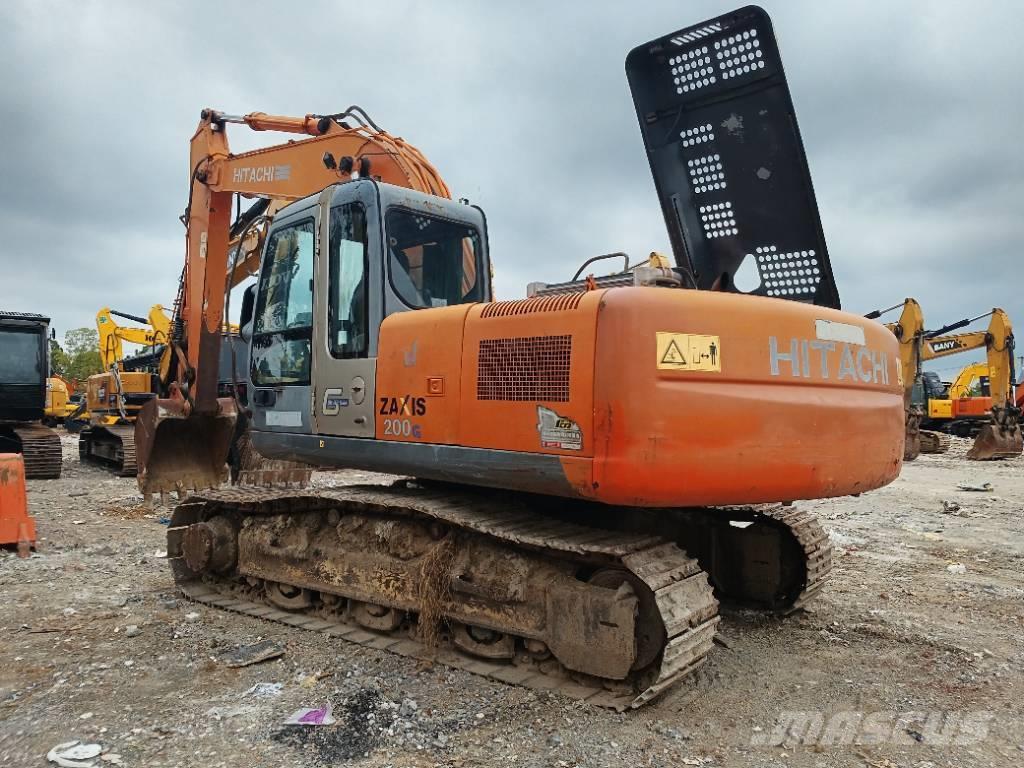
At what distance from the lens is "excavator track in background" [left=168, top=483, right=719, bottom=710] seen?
11.7 ft

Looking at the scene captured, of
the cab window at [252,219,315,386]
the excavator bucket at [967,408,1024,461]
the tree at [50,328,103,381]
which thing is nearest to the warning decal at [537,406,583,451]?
the cab window at [252,219,315,386]

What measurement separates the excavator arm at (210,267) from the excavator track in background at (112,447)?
3.01 metres

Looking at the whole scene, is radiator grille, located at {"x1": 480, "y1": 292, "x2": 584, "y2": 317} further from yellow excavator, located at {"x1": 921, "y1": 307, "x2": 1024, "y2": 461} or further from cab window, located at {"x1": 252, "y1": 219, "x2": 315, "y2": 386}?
yellow excavator, located at {"x1": 921, "y1": 307, "x2": 1024, "y2": 461}

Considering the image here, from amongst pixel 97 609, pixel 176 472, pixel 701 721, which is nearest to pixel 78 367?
pixel 176 472

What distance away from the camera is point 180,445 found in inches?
368

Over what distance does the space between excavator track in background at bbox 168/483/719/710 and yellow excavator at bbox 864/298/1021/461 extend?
15.9m

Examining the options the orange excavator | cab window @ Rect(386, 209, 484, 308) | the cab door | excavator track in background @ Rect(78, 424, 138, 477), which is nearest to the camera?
the orange excavator

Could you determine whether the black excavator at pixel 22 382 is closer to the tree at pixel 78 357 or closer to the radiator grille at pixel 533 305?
the radiator grille at pixel 533 305

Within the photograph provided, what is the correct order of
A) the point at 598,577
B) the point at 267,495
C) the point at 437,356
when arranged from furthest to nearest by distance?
1. the point at 267,495
2. the point at 437,356
3. the point at 598,577

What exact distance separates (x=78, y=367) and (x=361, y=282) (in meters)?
54.4

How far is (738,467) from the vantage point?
341 centimetres

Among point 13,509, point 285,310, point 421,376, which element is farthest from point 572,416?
point 13,509

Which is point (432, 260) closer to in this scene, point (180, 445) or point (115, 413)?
point (180, 445)

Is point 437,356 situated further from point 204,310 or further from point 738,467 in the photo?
point 204,310
